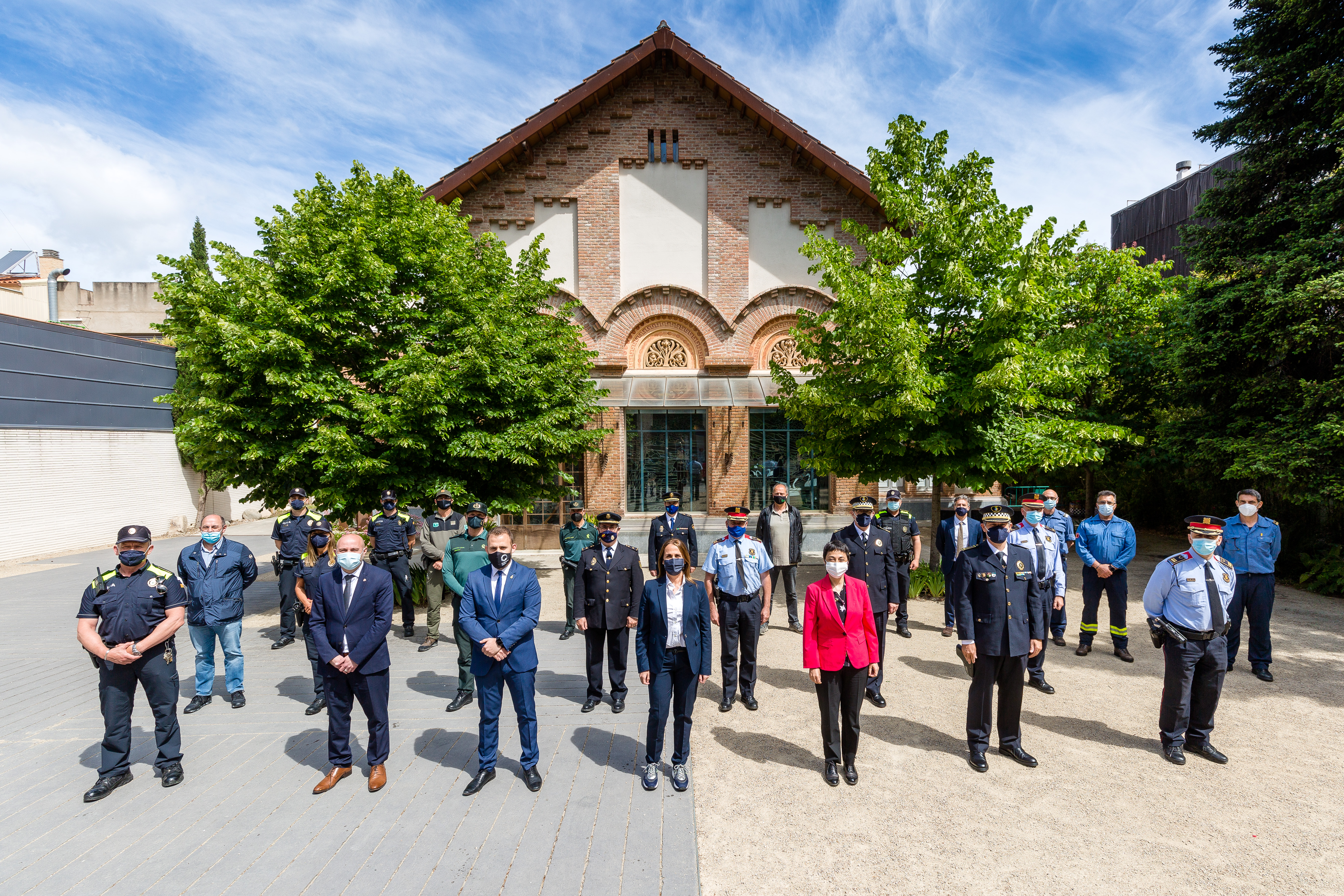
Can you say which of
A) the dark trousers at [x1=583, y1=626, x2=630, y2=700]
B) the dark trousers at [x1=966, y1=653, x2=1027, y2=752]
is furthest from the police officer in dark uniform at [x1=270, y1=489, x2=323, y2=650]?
the dark trousers at [x1=966, y1=653, x2=1027, y2=752]

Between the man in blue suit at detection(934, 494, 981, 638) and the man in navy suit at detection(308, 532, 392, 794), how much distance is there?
7144mm

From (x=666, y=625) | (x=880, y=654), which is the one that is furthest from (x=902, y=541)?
(x=666, y=625)

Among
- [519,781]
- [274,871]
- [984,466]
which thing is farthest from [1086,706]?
[274,871]

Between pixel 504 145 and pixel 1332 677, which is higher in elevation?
pixel 504 145

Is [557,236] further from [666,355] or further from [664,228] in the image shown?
[666,355]

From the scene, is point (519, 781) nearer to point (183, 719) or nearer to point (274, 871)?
point (274, 871)

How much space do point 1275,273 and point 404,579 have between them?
15282mm

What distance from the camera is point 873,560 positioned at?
7.36 m

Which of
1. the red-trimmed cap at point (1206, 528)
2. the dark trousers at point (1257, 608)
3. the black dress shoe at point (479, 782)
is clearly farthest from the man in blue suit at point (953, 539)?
the black dress shoe at point (479, 782)

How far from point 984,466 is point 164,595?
10504 millimetres

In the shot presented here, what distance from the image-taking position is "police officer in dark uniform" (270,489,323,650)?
8.51 metres

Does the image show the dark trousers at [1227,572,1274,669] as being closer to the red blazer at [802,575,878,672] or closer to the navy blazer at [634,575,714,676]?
the red blazer at [802,575,878,672]

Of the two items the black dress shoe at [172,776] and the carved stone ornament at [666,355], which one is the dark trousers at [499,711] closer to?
the black dress shoe at [172,776]

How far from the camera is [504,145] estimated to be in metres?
15.3
